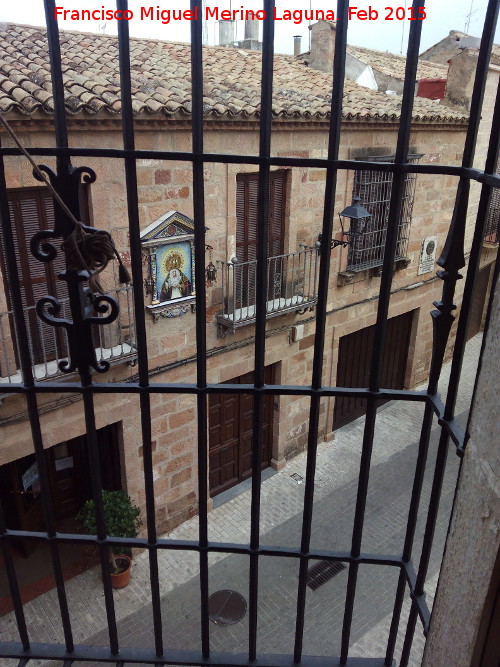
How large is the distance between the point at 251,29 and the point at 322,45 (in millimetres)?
3315

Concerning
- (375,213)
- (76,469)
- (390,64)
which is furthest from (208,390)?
(390,64)

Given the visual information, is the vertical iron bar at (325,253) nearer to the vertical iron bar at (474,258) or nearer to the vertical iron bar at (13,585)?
the vertical iron bar at (474,258)

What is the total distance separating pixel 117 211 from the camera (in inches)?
246

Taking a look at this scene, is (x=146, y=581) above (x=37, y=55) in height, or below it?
below

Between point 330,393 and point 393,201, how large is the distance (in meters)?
0.66

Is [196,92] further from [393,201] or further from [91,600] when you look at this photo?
[91,600]

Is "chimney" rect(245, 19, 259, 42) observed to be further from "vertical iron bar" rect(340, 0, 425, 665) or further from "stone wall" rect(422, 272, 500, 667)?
"stone wall" rect(422, 272, 500, 667)

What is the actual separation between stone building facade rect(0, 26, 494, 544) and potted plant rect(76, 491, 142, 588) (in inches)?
20.3

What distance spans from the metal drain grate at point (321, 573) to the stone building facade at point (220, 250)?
1.92 m

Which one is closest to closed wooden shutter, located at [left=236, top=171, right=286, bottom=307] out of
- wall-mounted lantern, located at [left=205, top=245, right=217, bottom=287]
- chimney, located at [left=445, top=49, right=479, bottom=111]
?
wall-mounted lantern, located at [left=205, top=245, right=217, bottom=287]

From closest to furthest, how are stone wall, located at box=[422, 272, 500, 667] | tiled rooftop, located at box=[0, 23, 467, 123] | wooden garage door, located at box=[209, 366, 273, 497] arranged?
1. stone wall, located at box=[422, 272, 500, 667]
2. tiled rooftop, located at box=[0, 23, 467, 123]
3. wooden garage door, located at box=[209, 366, 273, 497]

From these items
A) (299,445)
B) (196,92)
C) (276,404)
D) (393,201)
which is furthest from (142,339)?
(299,445)

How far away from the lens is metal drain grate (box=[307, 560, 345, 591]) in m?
A: 7.30

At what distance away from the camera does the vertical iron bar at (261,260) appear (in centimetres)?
164
